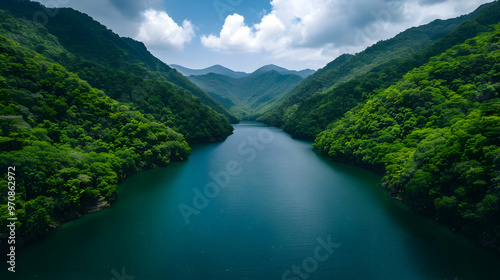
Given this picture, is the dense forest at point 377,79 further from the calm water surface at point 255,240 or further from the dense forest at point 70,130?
the calm water surface at point 255,240

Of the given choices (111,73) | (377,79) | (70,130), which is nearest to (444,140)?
(70,130)

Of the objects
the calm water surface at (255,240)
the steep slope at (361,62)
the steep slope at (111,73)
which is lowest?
the calm water surface at (255,240)

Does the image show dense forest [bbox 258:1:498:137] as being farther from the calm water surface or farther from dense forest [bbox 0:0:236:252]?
the calm water surface

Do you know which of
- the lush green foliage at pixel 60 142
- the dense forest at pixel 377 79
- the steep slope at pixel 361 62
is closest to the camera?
the lush green foliage at pixel 60 142

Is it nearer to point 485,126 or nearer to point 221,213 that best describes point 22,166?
point 221,213

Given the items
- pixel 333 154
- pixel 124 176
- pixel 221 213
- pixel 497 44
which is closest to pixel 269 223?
pixel 221 213

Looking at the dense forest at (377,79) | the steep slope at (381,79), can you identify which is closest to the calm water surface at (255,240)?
the steep slope at (381,79)

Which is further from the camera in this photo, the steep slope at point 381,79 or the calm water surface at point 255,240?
the steep slope at point 381,79
